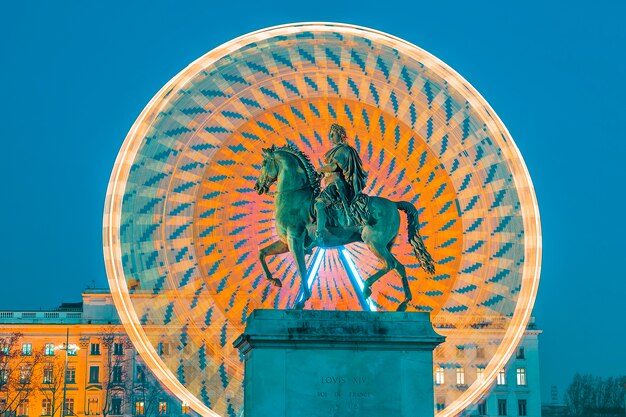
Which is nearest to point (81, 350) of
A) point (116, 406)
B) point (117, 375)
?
point (116, 406)

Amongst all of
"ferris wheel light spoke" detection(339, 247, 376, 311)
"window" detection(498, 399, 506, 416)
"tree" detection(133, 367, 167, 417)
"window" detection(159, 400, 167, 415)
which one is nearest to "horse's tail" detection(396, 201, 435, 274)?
"ferris wheel light spoke" detection(339, 247, 376, 311)

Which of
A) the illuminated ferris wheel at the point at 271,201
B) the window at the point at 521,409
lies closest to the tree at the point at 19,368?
the window at the point at 521,409

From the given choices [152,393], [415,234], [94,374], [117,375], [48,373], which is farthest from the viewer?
[94,374]

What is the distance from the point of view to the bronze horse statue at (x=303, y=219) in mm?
27250

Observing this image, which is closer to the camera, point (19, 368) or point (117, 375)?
point (19, 368)

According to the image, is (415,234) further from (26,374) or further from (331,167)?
(26,374)

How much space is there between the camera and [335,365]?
2594cm

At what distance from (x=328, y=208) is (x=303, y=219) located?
0.60m

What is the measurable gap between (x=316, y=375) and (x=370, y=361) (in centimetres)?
116

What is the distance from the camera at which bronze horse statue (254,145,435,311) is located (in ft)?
89.4

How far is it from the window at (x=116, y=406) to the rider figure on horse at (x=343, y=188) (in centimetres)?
8089

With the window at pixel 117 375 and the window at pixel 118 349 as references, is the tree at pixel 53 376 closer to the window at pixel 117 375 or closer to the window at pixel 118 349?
the window at pixel 117 375

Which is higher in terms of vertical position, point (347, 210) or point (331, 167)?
point (331, 167)

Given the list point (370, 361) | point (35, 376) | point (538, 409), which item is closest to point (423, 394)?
point (370, 361)
